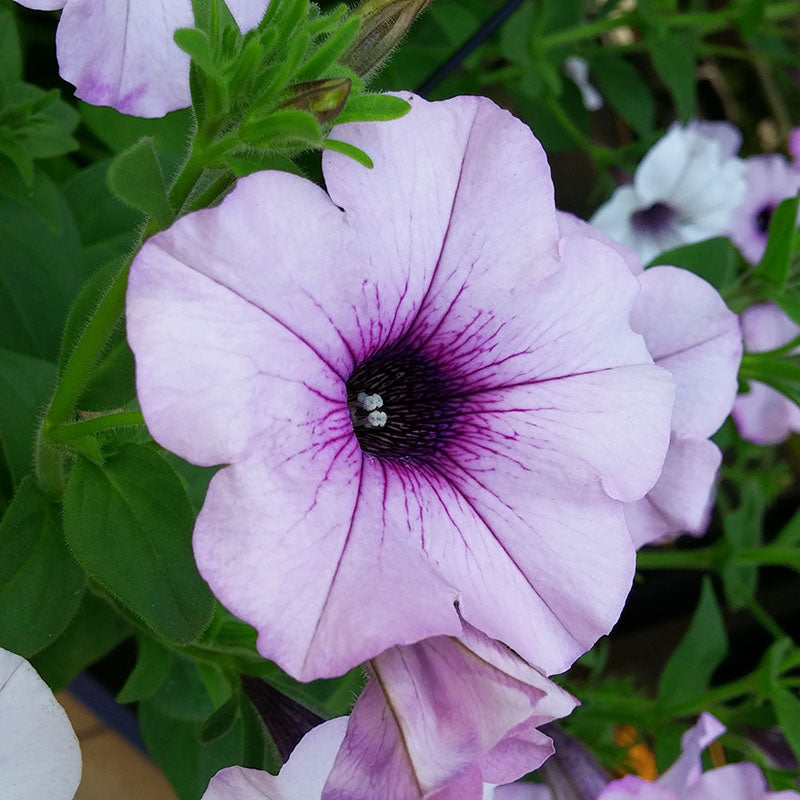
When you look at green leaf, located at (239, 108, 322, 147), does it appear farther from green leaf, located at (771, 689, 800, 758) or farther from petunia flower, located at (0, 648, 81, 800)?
green leaf, located at (771, 689, 800, 758)

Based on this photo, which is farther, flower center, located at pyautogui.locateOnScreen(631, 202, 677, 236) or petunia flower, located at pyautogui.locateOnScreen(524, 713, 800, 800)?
flower center, located at pyautogui.locateOnScreen(631, 202, 677, 236)

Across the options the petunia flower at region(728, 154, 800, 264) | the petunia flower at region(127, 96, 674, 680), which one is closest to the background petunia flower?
the petunia flower at region(127, 96, 674, 680)

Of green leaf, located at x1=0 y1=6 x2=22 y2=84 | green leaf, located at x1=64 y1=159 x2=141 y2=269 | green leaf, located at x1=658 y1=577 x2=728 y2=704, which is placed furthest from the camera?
green leaf, located at x1=658 y1=577 x2=728 y2=704

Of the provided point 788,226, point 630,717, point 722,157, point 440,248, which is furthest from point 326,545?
point 722,157

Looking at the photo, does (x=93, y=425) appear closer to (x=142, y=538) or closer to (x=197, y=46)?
(x=142, y=538)

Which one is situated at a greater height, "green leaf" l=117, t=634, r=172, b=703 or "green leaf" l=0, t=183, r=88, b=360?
"green leaf" l=0, t=183, r=88, b=360

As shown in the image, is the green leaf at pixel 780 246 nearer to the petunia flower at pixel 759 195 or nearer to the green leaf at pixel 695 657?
the green leaf at pixel 695 657

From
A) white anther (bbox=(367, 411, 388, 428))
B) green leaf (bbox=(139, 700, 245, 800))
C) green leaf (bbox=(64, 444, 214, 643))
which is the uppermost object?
white anther (bbox=(367, 411, 388, 428))
